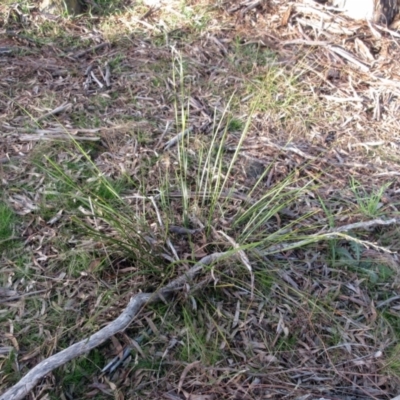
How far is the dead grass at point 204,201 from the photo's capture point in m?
2.03

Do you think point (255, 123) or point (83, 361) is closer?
point (83, 361)

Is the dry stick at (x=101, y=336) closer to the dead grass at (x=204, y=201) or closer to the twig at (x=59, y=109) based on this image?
the dead grass at (x=204, y=201)

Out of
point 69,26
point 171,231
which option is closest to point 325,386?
point 171,231

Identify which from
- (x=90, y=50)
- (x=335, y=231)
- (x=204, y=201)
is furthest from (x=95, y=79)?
(x=335, y=231)

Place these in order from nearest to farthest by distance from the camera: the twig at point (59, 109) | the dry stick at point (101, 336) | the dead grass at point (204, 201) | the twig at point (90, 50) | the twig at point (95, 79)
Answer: the dry stick at point (101, 336), the dead grass at point (204, 201), the twig at point (59, 109), the twig at point (95, 79), the twig at point (90, 50)

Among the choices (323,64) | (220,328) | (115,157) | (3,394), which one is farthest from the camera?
(323,64)

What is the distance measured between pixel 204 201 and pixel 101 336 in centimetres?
80

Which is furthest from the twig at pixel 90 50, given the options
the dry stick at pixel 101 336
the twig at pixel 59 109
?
the dry stick at pixel 101 336

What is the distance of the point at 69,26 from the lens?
3760 millimetres

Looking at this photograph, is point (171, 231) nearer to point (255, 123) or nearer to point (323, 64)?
point (255, 123)

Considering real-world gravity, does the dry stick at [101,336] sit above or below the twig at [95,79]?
below

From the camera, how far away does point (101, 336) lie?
1.95 meters

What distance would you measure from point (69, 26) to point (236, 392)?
2.90m

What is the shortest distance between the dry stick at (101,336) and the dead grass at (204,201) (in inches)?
2.1
